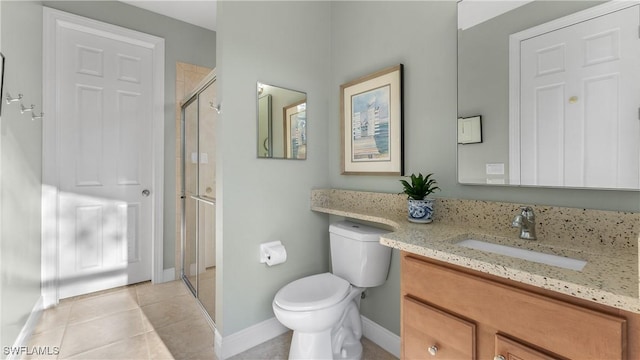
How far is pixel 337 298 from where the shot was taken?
147cm

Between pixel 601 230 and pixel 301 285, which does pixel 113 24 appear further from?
pixel 601 230

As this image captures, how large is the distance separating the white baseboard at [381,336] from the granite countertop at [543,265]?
31.2 inches

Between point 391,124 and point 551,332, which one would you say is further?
point 391,124

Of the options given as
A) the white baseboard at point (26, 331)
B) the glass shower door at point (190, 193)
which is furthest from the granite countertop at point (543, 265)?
the white baseboard at point (26, 331)

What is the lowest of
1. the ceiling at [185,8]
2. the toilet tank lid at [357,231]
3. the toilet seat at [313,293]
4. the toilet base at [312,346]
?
the toilet base at [312,346]

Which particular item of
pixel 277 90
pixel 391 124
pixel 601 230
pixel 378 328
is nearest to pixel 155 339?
pixel 378 328

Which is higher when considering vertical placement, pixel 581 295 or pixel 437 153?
pixel 437 153

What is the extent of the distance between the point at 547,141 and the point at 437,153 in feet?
1.55

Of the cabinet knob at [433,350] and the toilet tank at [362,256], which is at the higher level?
the toilet tank at [362,256]

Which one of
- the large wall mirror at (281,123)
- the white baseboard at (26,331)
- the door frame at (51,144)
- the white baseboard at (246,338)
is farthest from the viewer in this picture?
the door frame at (51,144)

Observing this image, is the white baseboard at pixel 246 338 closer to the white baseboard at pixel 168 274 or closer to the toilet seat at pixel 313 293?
the toilet seat at pixel 313 293

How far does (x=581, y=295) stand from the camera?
0.64 metres

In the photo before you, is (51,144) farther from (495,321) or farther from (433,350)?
(495,321)

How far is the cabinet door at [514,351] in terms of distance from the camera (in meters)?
0.71
